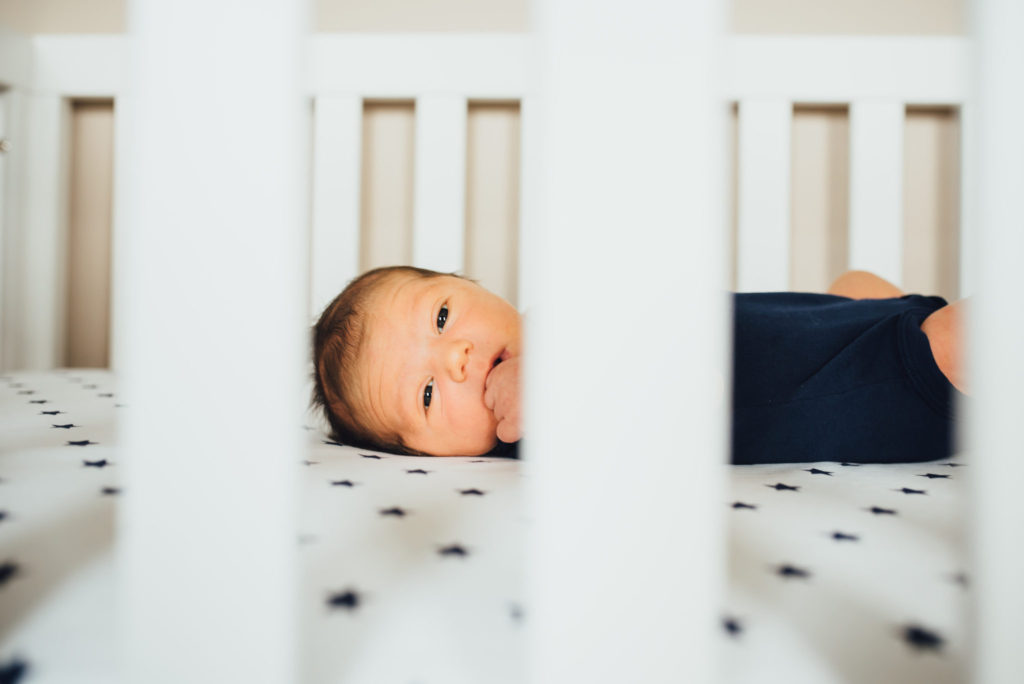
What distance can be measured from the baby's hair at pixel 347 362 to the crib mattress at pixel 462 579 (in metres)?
0.28

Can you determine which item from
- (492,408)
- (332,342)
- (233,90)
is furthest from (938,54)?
(233,90)

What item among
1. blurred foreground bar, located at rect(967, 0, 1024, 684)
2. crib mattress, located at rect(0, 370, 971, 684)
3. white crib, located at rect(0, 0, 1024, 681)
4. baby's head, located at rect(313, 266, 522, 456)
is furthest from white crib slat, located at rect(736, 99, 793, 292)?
blurred foreground bar, located at rect(967, 0, 1024, 684)

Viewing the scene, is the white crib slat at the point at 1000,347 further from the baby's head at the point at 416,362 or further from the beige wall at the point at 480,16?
the beige wall at the point at 480,16

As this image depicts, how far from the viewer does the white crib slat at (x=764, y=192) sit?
3.32 ft

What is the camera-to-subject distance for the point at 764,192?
1.02m

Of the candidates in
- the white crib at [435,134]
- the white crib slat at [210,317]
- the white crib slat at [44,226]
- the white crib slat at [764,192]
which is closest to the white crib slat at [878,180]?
the white crib at [435,134]

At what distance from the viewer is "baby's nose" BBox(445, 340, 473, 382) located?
2.39 feet

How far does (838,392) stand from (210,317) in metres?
0.65

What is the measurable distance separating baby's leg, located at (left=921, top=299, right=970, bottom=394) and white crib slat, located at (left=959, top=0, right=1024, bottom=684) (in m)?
0.48

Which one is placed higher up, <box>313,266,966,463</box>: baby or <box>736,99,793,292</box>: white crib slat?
<box>736,99,793,292</box>: white crib slat

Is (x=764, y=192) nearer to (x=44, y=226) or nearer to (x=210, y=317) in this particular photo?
(x=210, y=317)

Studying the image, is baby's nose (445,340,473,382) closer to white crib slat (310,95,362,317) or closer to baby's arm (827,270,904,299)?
white crib slat (310,95,362,317)

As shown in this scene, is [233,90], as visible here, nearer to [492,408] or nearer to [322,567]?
[322,567]

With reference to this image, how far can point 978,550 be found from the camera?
0.22 meters
